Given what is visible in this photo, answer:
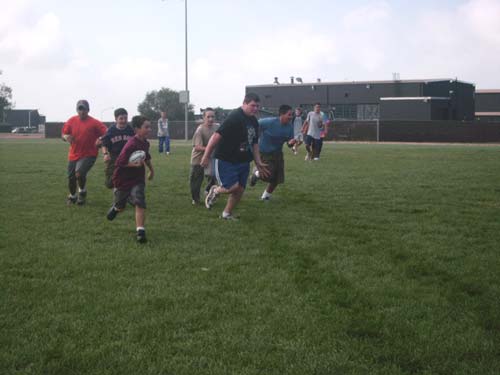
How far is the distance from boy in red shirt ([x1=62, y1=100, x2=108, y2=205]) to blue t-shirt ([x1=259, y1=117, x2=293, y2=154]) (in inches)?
113

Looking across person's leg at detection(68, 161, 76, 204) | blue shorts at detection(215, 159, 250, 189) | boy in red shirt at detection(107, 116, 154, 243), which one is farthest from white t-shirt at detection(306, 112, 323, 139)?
boy in red shirt at detection(107, 116, 154, 243)

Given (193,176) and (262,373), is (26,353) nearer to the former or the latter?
(262,373)

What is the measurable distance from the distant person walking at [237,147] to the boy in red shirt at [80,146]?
3092 millimetres

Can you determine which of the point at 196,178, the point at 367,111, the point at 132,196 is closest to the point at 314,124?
the point at 196,178

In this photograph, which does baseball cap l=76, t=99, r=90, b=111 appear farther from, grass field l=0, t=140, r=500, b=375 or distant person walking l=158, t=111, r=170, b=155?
distant person walking l=158, t=111, r=170, b=155

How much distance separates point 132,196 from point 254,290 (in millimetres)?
3017

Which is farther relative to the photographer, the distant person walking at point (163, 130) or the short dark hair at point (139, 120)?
the distant person walking at point (163, 130)

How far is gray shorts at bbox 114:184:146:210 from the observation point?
7.73 meters

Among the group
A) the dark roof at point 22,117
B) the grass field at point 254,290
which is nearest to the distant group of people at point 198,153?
the grass field at point 254,290

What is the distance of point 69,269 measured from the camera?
6.08m

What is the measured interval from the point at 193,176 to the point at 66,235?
3.30m

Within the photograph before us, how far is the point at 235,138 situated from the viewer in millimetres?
8844

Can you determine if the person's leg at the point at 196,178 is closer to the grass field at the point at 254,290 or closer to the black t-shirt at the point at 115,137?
the grass field at the point at 254,290

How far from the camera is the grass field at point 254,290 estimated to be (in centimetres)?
393
